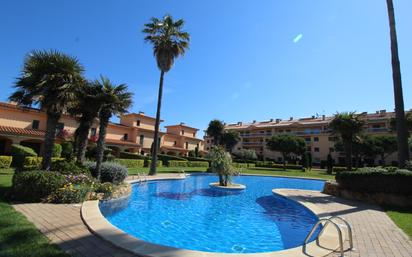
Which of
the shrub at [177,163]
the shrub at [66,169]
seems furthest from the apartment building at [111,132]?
the shrub at [177,163]

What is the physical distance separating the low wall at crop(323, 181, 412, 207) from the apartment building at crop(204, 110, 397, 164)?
4105 cm

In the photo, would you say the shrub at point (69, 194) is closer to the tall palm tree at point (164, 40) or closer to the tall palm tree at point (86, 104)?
the tall palm tree at point (86, 104)

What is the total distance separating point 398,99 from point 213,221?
43.2 ft

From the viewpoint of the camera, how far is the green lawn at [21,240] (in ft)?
14.3

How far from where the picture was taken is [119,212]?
973 centimetres

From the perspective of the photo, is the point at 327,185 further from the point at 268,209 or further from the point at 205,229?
the point at 205,229

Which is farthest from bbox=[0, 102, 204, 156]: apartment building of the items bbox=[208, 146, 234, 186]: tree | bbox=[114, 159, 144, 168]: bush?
bbox=[208, 146, 234, 186]: tree

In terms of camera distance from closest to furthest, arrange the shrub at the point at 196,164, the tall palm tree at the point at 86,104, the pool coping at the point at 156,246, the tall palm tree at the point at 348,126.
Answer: the pool coping at the point at 156,246 → the tall palm tree at the point at 86,104 → the tall palm tree at the point at 348,126 → the shrub at the point at 196,164

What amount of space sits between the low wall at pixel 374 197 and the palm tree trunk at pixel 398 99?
2598mm

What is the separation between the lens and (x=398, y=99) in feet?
46.2

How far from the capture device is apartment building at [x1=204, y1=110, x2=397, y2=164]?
54.5 meters

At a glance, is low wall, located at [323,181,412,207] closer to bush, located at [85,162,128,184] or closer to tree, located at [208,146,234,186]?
tree, located at [208,146,234,186]

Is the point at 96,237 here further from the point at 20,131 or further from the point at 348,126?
the point at 348,126

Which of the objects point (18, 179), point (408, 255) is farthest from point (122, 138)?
point (408, 255)
